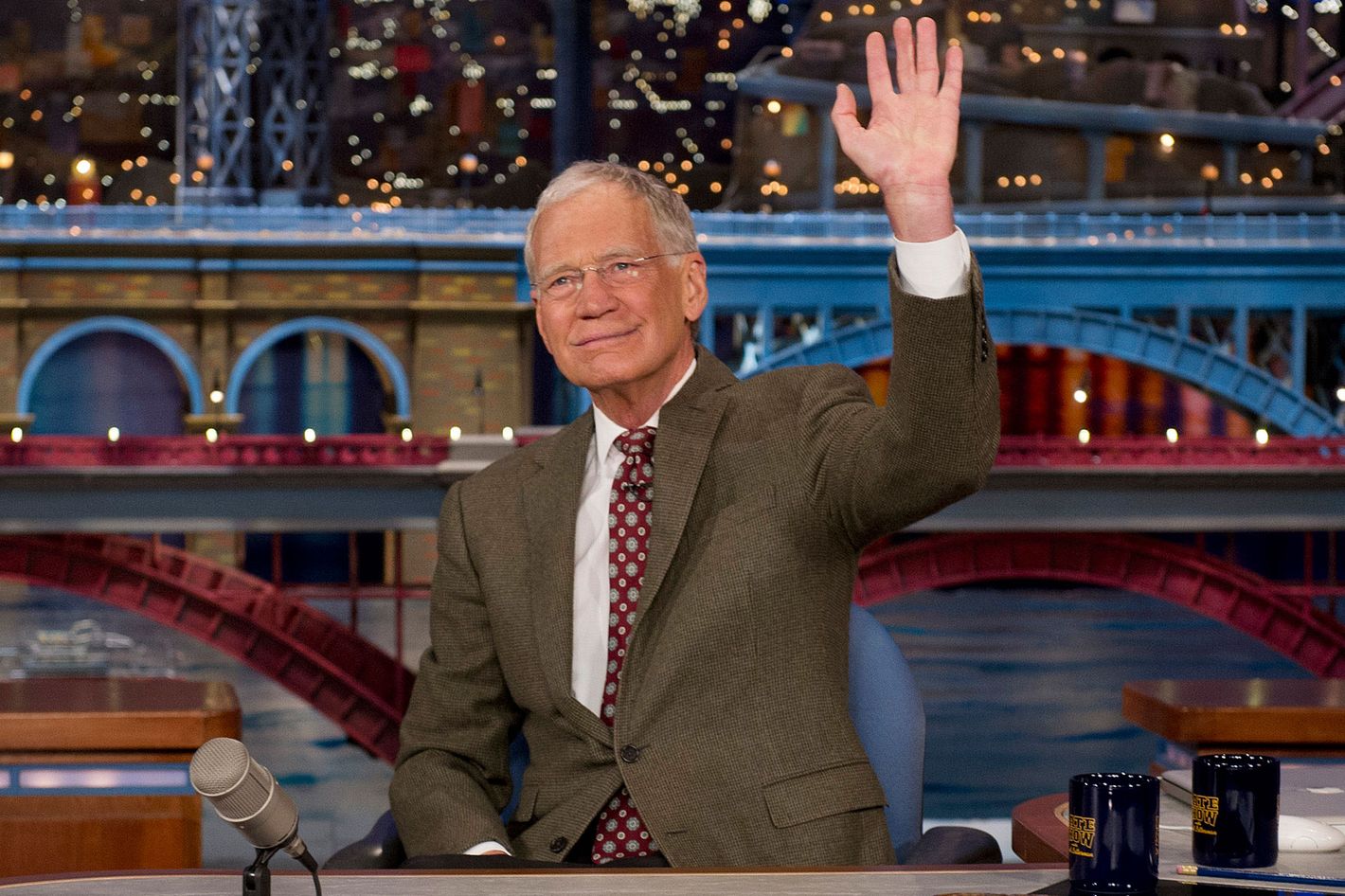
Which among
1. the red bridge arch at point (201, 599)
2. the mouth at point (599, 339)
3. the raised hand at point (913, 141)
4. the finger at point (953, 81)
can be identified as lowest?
the red bridge arch at point (201, 599)

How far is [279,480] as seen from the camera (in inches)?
210

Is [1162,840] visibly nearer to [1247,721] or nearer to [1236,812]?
[1236,812]

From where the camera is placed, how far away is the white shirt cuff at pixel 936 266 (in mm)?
1490

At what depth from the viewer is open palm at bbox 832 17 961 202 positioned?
1.47m

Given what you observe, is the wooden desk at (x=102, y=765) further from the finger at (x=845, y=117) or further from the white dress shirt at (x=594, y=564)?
the finger at (x=845, y=117)

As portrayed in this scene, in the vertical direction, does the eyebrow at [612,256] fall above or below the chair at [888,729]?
above

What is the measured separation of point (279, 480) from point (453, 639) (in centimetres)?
360

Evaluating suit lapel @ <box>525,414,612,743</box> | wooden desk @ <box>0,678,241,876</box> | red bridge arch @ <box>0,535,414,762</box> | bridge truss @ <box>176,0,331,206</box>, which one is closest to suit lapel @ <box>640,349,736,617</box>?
suit lapel @ <box>525,414,612,743</box>

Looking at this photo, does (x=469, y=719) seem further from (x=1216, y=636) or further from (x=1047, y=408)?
(x=1216, y=636)

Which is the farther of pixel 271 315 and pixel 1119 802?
pixel 271 315

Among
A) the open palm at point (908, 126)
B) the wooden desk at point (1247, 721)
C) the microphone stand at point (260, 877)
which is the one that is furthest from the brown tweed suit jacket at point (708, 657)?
the wooden desk at point (1247, 721)

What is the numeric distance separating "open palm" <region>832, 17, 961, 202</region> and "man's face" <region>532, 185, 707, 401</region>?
0.35 meters

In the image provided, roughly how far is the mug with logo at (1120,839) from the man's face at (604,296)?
2.56 ft

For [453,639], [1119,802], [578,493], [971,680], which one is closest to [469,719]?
[453,639]
